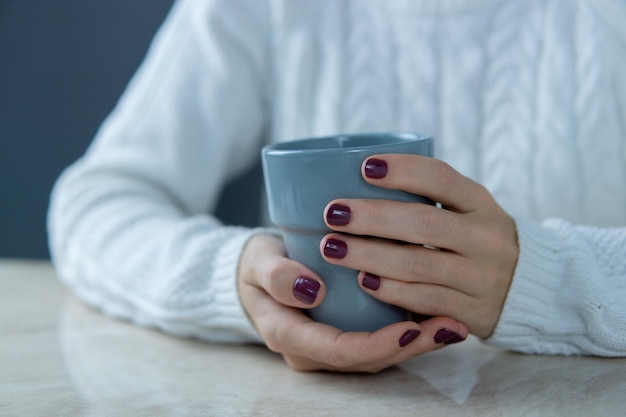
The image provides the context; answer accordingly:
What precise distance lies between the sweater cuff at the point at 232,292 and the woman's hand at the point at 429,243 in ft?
0.55

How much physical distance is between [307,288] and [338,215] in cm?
7

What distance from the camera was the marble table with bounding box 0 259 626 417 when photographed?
1.75 feet

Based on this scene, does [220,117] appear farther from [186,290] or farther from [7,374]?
[7,374]

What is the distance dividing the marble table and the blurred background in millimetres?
613

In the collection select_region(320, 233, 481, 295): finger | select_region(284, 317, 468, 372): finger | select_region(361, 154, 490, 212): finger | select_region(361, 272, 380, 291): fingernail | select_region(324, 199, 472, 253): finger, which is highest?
select_region(361, 154, 490, 212): finger

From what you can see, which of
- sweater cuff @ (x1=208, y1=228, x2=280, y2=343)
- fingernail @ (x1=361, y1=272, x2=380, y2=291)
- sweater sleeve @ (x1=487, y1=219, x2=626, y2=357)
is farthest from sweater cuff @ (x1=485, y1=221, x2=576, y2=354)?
sweater cuff @ (x1=208, y1=228, x2=280, y2=343)

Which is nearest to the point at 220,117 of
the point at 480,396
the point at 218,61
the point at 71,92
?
the point at 218,61

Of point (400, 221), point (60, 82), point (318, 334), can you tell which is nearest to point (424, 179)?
point (400, 221)

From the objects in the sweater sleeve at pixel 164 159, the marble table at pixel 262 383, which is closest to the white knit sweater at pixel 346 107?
the sweater sleeve at pixel 164 159

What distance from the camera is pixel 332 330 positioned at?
1.91 feet

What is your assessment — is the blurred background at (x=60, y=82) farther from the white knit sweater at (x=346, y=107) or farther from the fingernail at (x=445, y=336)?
the fingernail at (x=445, y=336)

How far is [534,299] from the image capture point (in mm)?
620

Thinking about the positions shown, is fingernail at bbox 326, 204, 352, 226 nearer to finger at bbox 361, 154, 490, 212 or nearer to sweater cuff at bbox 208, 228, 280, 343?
finger at bbox 361, 154, 490, 212

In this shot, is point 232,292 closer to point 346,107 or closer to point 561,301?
point 561,301
